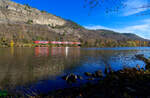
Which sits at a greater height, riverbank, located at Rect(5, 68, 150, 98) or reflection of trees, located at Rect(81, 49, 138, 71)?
riverbank, located at Rect(5, 68, 150, 98)

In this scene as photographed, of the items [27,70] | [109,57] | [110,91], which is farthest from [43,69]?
[109,57]

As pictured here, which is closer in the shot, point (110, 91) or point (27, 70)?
point (110, 91)

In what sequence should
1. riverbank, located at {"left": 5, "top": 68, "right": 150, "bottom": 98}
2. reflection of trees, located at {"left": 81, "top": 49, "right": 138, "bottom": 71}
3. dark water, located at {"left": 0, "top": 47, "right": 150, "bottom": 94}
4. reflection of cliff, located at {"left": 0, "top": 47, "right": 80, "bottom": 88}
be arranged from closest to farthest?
1. riverbank, located at {"left": 5, "top": 68, "right": 150, "bottom": 98}
2. dark water, located at {"left": 0, "top": 47, "right": 150, "bottom": 94}
3. reflection of cliff, located at {"left": 0, "top": 47, "right": 80, "bottom": 88}
4. reflection of trees, located at {"left": 81, "top": 49, "right": 138, "bottom": 71}

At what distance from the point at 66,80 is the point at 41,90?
3.44 m

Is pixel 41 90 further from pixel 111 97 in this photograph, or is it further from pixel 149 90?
pixel 149 90

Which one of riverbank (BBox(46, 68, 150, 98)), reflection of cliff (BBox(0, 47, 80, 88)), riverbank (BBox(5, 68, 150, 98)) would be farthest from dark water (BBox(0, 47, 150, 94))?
riverbank (BBox(46, 68, 150, 98))

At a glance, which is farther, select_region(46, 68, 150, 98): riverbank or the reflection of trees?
the reflection of trees

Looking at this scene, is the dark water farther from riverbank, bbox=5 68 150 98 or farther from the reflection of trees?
riverbank, bbox=5 68 150 98

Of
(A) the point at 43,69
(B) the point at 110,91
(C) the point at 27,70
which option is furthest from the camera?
(A) the point at 43,69

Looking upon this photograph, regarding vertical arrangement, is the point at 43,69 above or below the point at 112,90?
below

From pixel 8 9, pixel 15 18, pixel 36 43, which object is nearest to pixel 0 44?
pixel 36 43

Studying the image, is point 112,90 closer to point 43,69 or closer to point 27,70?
point 43,69

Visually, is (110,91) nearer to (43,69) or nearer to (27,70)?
(43,69)

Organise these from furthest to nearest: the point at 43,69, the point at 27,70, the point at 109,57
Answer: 1. the point at 109,57
2. the point at 43,69
3. the point at 27,70
